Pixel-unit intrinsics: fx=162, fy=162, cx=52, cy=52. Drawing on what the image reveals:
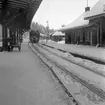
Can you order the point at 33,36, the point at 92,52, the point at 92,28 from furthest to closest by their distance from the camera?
the point at 33,36, the point at 92,28, the point at 92,52

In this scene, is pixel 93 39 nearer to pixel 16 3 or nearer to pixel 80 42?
pixel 80 42

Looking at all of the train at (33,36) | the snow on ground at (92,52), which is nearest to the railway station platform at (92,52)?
the snow on ground at (92,52)

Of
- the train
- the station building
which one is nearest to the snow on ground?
the station building

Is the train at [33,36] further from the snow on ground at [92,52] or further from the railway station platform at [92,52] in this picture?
the snow on ground at [92,52]

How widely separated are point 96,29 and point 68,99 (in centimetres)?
1966

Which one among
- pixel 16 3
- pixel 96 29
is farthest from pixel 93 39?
pixel 16 3

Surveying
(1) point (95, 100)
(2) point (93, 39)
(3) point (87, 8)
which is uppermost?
(3) point (87, 8)

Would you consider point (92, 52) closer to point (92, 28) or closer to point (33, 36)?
point (92, 28)

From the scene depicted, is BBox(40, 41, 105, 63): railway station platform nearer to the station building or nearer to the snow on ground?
the snow on ground

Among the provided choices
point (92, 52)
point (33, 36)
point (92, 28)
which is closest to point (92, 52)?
point (92, 52)

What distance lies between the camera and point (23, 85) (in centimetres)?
505

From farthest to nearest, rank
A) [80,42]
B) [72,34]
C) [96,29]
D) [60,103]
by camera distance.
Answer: [72,34] < [80,42] < [96,29] < [60,103]

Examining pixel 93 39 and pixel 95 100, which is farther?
pixel 93 39

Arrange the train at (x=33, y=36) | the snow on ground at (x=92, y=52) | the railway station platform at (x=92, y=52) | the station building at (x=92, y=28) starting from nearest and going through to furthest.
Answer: the railway station platform at (x=92, y=52) → the snow on ground at (x=92, y=52) → the station building at (x=92, y=28) → the train at (x=33, y=36)
